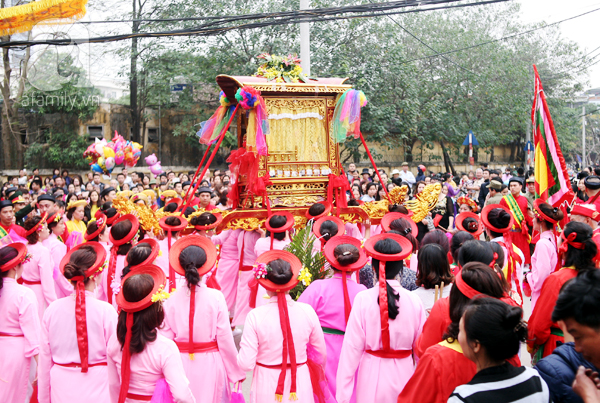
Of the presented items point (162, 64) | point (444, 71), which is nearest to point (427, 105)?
point (444, 71)

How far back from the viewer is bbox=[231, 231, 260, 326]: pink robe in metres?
6.79

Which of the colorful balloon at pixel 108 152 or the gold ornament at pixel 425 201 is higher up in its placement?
Answer: the colorful balloon at pixel 108 152

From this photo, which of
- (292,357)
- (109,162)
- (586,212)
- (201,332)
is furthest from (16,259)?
(109,162)

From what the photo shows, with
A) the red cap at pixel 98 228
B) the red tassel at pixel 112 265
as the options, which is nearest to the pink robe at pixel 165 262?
the red tassel at pixel 112 265

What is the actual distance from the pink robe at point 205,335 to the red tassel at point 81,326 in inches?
20.7

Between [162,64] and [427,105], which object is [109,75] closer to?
[162,64]

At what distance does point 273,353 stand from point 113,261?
2449 mm

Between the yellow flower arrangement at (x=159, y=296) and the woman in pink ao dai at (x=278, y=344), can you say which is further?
the woman in pink ao dai at (x=278, y=344)

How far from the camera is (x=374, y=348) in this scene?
3.21m

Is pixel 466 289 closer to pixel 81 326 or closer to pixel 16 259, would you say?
pixel 81 326

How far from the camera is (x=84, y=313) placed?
3.39 metres

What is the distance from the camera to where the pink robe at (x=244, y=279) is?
267 inches

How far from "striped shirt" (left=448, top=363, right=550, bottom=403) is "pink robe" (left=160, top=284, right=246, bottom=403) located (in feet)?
6.43

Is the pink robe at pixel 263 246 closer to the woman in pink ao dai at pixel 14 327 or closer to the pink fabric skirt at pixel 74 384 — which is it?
the woman in pink ao dai at pixel 14 327
